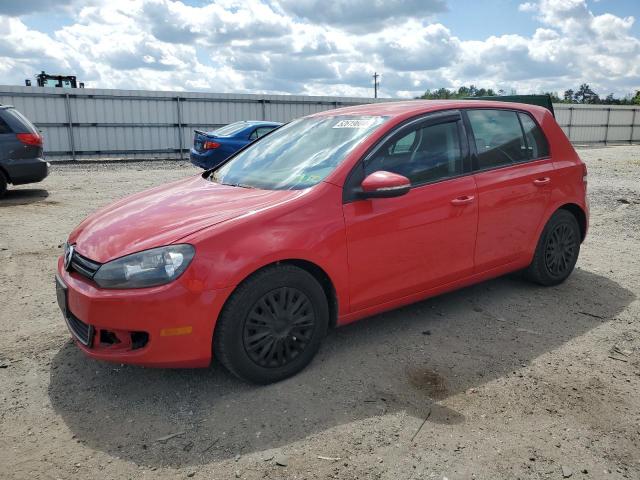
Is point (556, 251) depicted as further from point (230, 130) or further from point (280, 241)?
point (230, 130)

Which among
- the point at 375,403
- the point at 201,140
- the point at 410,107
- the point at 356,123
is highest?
the point at 410,107

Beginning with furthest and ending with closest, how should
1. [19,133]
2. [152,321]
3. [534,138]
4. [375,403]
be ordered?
[19,133]
[534,138]
[375,403]
[152,321]

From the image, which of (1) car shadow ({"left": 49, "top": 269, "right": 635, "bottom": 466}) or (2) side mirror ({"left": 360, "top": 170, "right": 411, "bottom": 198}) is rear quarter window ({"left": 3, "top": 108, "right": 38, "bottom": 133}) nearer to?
(1) car shadow ({"left": 49, "top": 269, "right": 635, "bottom": 466})

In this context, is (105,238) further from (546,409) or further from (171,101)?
(171,101)

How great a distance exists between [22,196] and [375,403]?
9210mm

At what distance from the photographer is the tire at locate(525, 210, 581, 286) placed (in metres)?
4.74

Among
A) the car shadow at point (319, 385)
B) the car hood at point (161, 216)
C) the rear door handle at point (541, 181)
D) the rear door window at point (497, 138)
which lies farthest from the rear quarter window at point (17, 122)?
the rear door handle at point (541, 181)

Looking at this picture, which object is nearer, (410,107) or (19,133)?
(410,107)

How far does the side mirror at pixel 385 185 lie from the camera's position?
3318 millimetres

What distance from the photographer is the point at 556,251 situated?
485 cm

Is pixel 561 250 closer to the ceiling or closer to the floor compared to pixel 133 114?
closer to the floor

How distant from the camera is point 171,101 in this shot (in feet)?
65.8

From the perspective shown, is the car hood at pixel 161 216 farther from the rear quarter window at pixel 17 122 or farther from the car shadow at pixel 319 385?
the rear quarter window at pixel 17 122

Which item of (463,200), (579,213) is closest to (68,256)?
(463,200)
